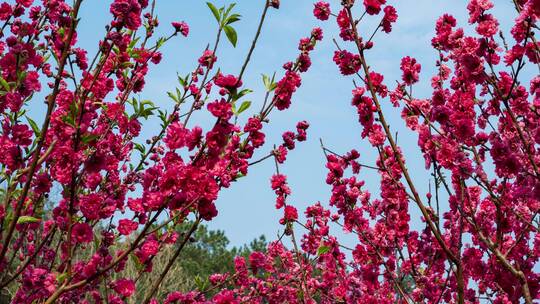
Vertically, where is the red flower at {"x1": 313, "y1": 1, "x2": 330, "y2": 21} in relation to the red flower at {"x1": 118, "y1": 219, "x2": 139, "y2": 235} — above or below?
above

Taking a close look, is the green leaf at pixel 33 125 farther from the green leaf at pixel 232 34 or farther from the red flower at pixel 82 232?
the green leaf at pixel 232 34

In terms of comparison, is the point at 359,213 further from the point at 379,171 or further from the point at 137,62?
the point at 137,62

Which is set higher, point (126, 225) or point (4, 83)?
point (4, 83)

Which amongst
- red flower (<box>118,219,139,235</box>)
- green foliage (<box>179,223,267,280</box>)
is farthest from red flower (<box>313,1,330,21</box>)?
green foliage (<box>179,223,267,280</box>)

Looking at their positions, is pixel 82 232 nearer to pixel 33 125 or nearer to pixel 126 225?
pixel 126 225

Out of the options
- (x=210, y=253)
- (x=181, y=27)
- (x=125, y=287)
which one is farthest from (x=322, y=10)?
(x=210, y=253)

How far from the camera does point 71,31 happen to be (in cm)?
258

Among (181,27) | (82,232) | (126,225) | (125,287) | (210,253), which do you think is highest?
(210,253)

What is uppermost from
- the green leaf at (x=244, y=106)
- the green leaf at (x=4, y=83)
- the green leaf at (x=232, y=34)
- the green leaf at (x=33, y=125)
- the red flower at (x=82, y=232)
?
the green leaf at (x=232, y=34)

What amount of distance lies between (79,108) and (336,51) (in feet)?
7.01

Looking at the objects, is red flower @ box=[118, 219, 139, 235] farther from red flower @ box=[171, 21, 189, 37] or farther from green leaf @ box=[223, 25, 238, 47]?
red flower @ box=[171, 21, 189, 37]

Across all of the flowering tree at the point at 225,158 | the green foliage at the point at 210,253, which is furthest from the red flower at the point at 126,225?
the green foliage at the point at 210,253

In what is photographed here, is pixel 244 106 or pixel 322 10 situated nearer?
pixel 244 106

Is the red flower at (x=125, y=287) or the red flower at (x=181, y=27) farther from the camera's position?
the red flower at (x=181, y=27)
